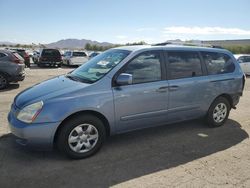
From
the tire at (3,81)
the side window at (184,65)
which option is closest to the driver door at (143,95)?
the side window at (184,65)

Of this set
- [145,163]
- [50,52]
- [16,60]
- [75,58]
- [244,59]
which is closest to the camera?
[145,163]

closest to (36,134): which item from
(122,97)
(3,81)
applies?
(122,97)

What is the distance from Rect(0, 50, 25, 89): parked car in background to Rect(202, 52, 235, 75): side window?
8012mm

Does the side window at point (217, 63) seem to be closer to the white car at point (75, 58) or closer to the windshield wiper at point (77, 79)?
the windshield wiper at point (77, 79)

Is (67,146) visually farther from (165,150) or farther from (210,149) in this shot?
(210,149)

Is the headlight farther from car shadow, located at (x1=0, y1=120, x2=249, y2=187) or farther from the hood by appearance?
car shadow, located at (x1=0, y1=120, x2=249, y2=187)

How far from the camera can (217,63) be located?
20.6ft

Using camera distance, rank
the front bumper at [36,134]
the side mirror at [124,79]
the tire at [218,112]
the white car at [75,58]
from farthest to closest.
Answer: the white car at [75,58] → the tire at [218,112] → the side mirror at [124,79] → the front bumper at [36,134]

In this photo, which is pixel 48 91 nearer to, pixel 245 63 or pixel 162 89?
pixel 162 89

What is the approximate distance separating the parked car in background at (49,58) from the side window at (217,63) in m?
20.0

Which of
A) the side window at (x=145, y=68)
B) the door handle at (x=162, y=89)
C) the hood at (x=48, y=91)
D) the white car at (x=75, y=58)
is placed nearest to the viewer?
the hood at (x=48, y=91)

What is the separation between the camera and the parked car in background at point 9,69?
11180 mm

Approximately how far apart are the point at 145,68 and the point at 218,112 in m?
2.24

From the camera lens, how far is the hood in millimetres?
4430
